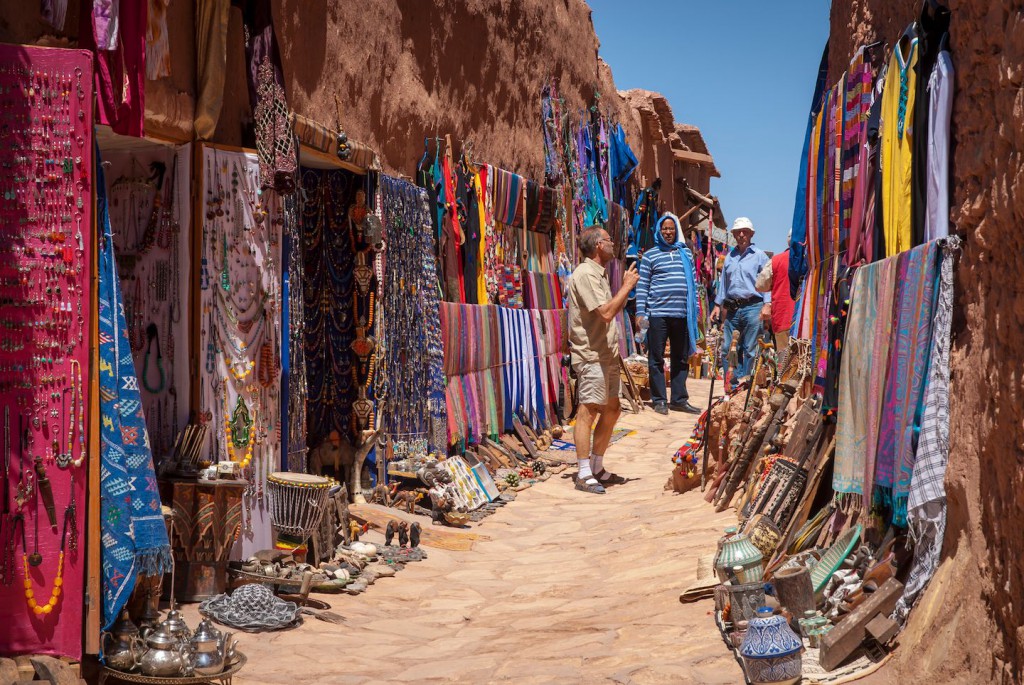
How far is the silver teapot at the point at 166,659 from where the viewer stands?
3.98m

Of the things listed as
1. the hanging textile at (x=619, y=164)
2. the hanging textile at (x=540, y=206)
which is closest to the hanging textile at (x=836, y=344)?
the hanging textile at (x=540, y=206)

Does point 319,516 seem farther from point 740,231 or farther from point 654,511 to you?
point 740,231

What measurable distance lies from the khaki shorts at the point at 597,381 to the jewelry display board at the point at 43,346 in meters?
4.88

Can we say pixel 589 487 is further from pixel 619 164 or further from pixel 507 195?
pixel 619 164

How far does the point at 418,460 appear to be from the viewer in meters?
7.64

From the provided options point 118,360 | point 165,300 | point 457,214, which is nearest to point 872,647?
point 118,360

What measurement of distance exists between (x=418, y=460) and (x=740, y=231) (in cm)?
516

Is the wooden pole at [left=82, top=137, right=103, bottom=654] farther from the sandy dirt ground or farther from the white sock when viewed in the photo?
the white sock

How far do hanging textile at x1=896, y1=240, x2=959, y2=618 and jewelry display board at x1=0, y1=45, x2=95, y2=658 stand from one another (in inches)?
115

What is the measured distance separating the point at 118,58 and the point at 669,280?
8503mm

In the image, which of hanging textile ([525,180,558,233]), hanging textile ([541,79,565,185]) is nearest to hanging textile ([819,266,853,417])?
hanging textile ([525,180,558,233])

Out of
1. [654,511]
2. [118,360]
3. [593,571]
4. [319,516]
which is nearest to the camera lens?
[118,360]

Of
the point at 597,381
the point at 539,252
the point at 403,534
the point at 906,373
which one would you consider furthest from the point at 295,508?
the point at 539,252

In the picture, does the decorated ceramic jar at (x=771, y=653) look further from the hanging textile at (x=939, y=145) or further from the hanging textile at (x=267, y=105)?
the hanging textile at (x=267, y=105)
